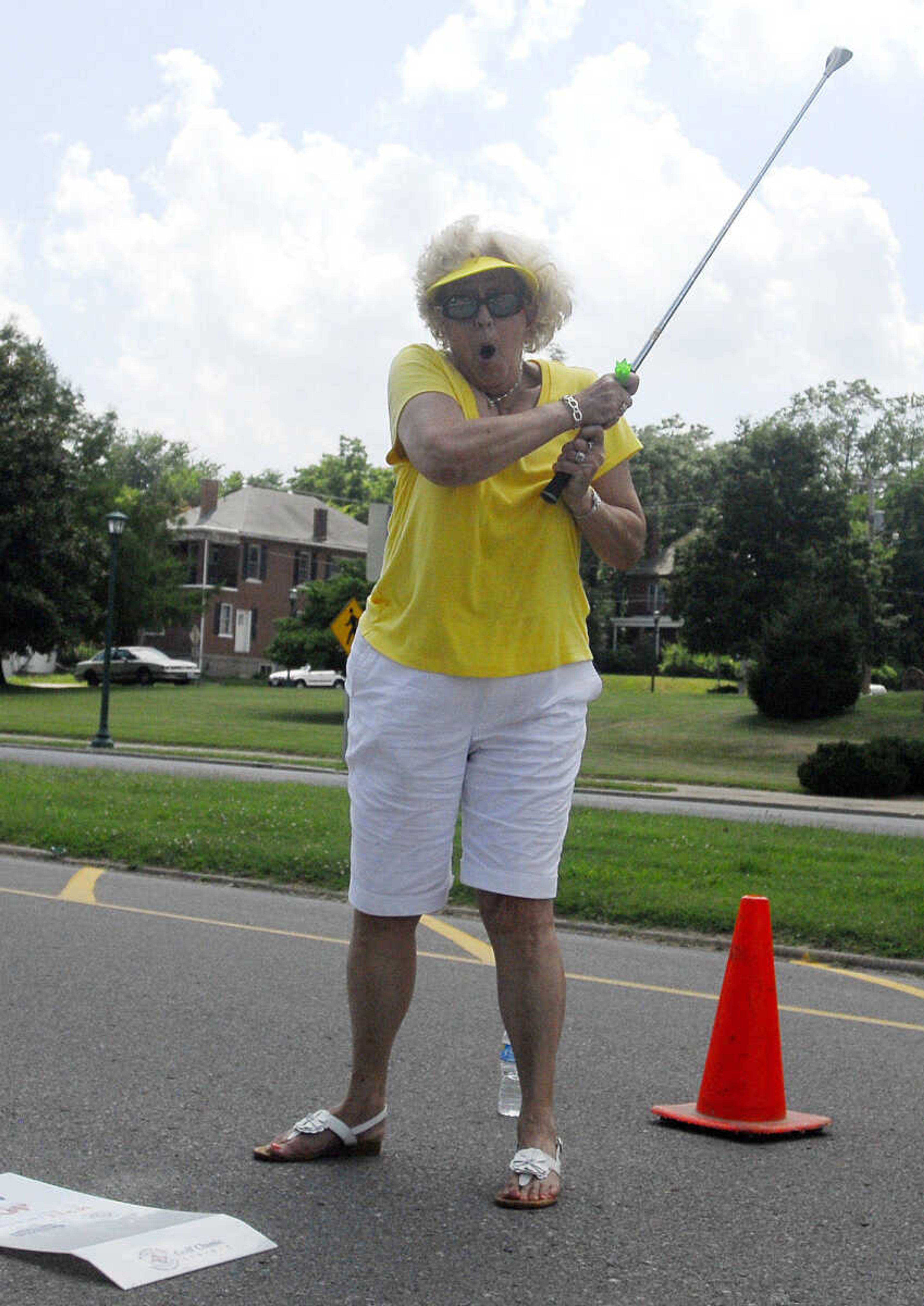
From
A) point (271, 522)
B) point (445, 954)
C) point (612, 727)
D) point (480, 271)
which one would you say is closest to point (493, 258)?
point (480, 271)

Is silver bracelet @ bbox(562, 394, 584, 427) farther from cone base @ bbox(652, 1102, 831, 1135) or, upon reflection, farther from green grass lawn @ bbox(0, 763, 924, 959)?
green grass lawn @ bbox(0, 763, 924, 959)

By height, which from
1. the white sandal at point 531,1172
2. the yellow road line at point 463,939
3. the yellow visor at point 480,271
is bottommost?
the yellow road line at point 463,939

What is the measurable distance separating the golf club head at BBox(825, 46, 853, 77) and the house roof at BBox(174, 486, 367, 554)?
72.6m

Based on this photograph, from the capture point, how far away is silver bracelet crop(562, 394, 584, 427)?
13.1 ft

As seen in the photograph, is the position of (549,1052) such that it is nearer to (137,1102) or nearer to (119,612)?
(137,1102)

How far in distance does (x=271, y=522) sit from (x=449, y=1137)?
80013mm

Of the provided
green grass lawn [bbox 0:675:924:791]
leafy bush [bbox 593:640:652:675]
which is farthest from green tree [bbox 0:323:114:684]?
leafy bush [bbox 593:640:652:675]

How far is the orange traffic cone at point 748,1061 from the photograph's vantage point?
475cm

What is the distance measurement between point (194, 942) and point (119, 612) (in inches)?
2296

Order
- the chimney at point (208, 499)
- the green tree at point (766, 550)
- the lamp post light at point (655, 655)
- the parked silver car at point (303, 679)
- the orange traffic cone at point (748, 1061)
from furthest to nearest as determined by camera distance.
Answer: the chimney at point (208, 499) < the parked silver car at point (303, 679) < the lamp post light at point (655, 655) < the green tree at point (766, 550) < the orange traffic cone at point (748, 1061)

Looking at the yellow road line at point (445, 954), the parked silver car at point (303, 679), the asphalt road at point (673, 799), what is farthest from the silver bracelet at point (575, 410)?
the parked silver car at point (303, 679)

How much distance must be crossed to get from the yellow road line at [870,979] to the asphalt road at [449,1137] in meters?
0.06

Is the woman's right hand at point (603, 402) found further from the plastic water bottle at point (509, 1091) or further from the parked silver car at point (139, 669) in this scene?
the parked silver car at point (139, 669)

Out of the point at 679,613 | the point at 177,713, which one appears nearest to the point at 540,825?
the point at 177,713
